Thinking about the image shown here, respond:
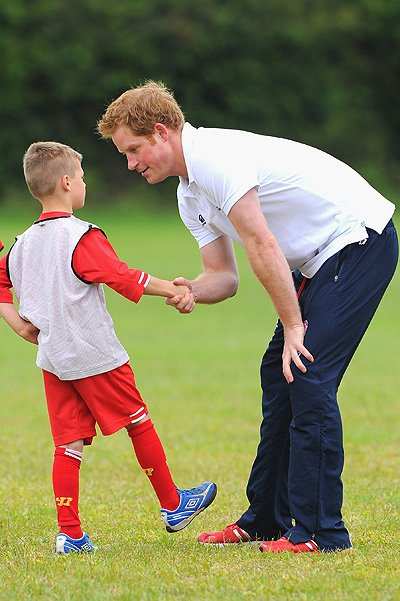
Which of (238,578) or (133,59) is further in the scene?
(133,59)

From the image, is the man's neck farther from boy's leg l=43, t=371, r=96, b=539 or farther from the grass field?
the grass field

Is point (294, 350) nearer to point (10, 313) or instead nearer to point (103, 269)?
point (103, 269)

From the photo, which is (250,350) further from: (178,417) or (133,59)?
(133,59)

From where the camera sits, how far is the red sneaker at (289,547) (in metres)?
5.36

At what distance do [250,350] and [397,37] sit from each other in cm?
3458

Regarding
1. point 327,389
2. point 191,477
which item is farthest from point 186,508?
point 191,477

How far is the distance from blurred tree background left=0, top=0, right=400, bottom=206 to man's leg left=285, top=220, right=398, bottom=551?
1438 inches

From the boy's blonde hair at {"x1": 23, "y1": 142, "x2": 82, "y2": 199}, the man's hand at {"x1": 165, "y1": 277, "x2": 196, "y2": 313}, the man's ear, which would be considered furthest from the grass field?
the man's ear

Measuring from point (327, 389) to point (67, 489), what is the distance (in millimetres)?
1210

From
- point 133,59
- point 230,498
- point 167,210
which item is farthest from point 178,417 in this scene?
point 133,59

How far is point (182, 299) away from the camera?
5641 mm

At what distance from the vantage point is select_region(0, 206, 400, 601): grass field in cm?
480

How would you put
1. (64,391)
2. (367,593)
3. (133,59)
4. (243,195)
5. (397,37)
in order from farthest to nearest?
(397,37) < (133,59) < (64,391) < (243,195) < (367,593)

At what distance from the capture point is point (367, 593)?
460cm
